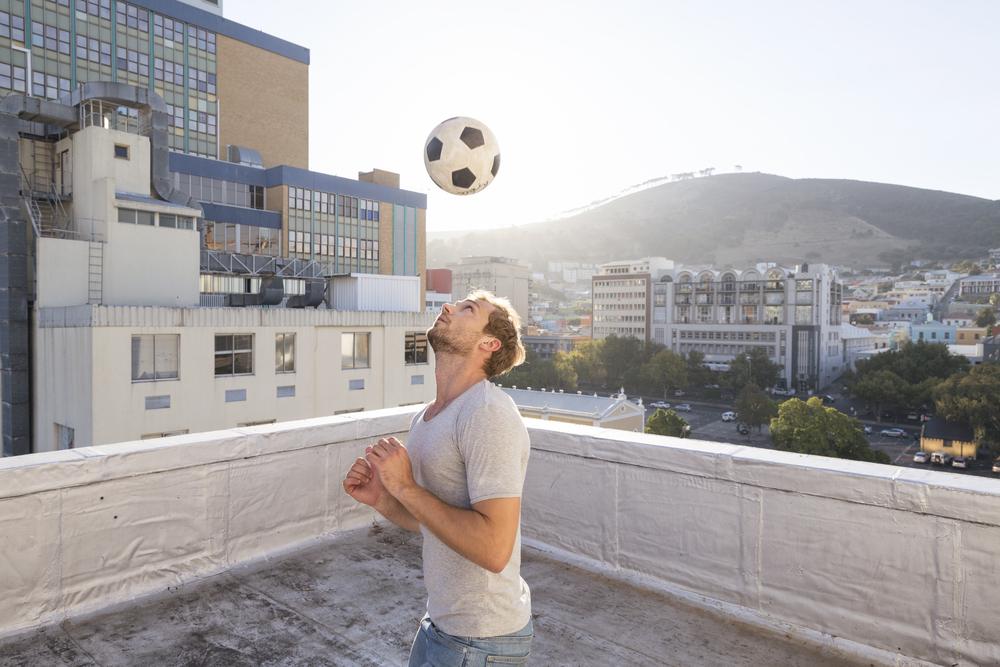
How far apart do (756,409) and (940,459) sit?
48.8 feet

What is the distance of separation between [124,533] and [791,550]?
14.1ft

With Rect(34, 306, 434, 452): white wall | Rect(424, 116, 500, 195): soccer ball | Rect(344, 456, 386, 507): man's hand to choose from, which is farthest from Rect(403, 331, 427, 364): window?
Rect(344, 456, 386, 507): man's hand

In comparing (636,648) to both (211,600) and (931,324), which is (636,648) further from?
(931,324)

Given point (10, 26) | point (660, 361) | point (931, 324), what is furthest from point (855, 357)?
point (10, 26)

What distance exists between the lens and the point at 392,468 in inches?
77.4

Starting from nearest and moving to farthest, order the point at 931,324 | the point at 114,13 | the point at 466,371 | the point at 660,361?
the point at 466,371, the point at 114,13, the point at 660,361, the point at 931,324

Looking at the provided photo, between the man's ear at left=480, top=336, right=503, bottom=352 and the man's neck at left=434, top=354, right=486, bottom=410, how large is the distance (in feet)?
0.25

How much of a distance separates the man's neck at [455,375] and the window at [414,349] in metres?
27.7

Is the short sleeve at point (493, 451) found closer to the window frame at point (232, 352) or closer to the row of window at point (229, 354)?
the row of window at point (229, 354)

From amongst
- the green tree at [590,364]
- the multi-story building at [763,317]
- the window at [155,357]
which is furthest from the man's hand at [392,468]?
the multi-story building at [763,317]

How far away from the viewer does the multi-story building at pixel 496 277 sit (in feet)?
508

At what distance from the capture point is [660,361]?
272 ft

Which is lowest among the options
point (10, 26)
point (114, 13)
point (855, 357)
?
point (855, 357)

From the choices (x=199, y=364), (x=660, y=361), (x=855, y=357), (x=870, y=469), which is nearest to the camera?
(x=870, y=469)
